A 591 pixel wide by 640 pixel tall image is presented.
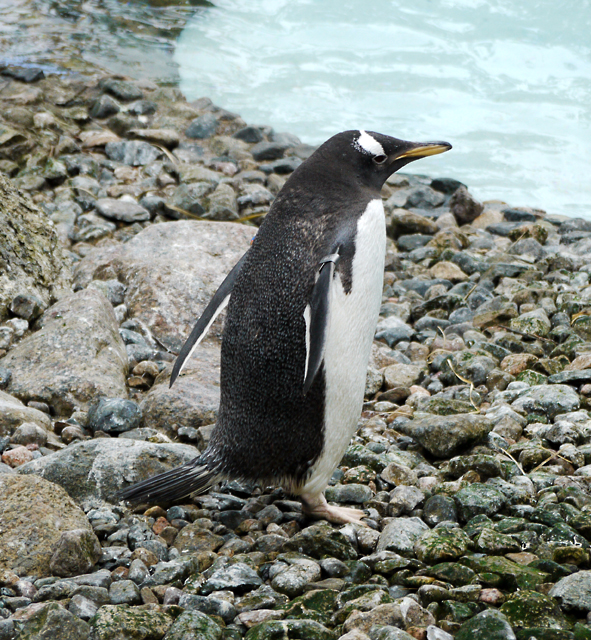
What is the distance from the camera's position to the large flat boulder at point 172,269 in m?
3.87

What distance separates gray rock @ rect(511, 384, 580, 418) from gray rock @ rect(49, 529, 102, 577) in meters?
1.82

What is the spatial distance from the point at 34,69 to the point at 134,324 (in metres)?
5.03

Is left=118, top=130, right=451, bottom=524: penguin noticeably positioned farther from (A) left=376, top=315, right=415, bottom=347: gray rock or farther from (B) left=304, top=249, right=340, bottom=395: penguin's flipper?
(A) left=376, top=315, right=415, bottom=347: gray rock

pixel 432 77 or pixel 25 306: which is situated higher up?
pixel 432 77

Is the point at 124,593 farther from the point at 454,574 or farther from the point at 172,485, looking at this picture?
the point at 454,574

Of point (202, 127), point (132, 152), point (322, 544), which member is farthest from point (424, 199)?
point (322, 544)

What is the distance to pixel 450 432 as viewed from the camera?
2.69 metres

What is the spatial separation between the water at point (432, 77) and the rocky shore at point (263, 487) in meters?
3.02

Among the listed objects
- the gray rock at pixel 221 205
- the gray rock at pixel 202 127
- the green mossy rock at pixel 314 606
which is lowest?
the green mossy rock at pixel 314 606

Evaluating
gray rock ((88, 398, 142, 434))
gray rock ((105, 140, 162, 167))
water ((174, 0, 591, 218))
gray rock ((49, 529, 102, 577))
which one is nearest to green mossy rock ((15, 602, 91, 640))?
gray rock ((49, 529, 102, 577))

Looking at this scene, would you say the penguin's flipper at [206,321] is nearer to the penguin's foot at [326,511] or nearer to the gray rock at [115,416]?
the gray rock at [115,416]

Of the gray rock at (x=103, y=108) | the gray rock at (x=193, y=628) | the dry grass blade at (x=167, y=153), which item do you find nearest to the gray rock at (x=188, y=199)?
the dry grass blade at (x=167, y=153)

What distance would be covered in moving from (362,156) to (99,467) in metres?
1.36

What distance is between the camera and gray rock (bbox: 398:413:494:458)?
2.69 meters
